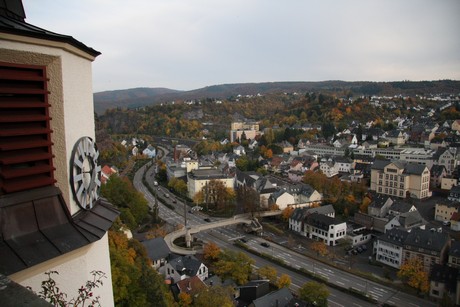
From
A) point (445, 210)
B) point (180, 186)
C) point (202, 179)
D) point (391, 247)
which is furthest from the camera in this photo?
point (180, 186)

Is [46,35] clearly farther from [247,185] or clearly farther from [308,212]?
[247,185]

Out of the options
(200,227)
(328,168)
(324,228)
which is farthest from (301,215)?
(328,168)

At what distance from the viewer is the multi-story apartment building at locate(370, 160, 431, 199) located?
30.8 m

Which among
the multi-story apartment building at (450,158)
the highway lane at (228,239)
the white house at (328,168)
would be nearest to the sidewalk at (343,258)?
the highway lane at (228,239)

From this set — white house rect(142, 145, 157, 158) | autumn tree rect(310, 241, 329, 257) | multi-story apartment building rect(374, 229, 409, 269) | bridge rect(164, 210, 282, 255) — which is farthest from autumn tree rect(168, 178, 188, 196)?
white house rect(142, 145, 157, 158)

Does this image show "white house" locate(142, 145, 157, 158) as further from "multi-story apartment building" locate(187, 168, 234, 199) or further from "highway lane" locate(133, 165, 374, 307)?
"multi-story apartment building" locate(187, 168, 234, 199)

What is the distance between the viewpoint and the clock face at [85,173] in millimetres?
2475

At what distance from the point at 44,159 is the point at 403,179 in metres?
33.1

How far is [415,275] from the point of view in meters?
17.4

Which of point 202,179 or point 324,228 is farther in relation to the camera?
point 202,179

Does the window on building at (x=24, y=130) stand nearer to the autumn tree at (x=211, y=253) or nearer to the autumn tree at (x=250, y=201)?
the autumn tree at (x=211, y=253)

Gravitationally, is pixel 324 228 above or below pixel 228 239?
above

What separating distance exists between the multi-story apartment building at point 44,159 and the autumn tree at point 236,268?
15698mm

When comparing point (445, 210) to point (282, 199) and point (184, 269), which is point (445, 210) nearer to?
point (282, 199)
